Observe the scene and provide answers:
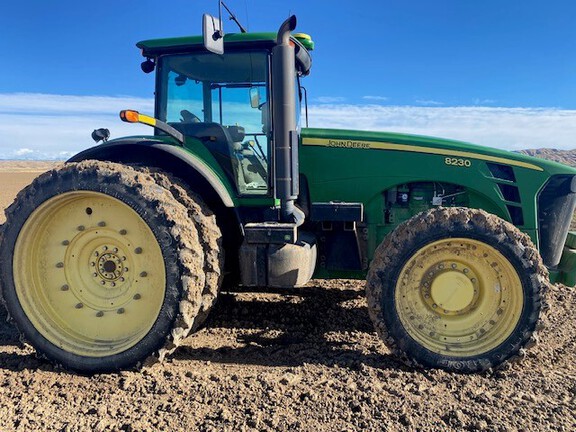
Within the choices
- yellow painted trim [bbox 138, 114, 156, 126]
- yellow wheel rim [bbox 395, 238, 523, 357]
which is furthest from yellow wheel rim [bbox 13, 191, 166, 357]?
yellow wheel rim [bbox 395, 238, 523, 357]

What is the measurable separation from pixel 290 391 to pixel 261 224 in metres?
1.24

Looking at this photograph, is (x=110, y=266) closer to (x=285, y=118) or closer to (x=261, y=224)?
(x=261, y=224)

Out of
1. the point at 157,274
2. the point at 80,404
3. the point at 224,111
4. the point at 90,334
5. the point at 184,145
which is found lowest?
the point at 80,404

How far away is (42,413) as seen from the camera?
9.12 ft

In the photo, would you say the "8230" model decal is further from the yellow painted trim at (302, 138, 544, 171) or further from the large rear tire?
the large rear tire

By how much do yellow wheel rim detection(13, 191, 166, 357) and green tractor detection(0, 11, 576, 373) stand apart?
11 mm

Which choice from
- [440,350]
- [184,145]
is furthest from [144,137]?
[440,350]

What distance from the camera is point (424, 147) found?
3822 millimetres

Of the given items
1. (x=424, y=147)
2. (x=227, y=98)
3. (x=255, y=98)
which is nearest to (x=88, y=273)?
(x=227, y=98)

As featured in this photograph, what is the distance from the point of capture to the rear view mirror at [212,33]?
10.2 ft

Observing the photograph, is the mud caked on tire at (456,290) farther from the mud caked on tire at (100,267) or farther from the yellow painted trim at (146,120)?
the yellow painted trim at (146,120)

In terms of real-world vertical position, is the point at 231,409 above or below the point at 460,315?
below

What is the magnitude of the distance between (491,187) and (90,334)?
338 cm

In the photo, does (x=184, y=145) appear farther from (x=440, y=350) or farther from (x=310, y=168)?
(x=440, y=350)
